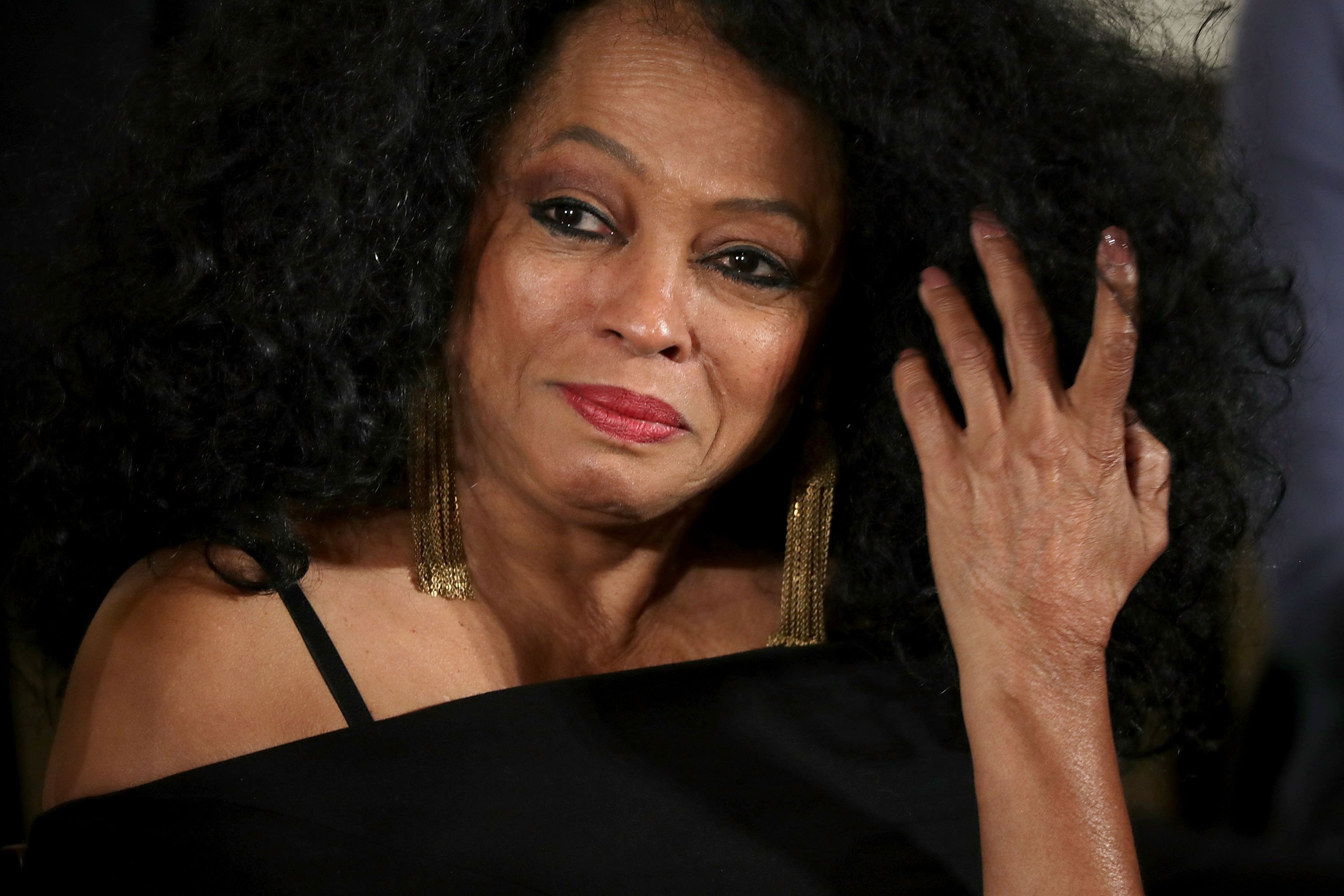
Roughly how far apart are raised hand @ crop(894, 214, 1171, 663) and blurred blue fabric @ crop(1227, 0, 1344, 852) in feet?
2.09

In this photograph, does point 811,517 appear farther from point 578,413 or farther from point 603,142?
point 603,142

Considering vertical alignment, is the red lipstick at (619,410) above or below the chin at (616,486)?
above

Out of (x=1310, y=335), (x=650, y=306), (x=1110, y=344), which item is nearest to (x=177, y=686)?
(x=650, y=306)

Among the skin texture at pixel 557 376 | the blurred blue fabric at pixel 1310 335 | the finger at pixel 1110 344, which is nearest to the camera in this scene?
the finger at pixel 1110 344

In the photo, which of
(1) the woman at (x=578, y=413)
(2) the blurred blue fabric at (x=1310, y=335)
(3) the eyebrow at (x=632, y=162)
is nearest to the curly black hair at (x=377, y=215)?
(1) the woman at (x=578, y=413)

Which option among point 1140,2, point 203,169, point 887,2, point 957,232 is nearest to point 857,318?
point 957,232

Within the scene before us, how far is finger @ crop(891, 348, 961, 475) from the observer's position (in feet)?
4.16

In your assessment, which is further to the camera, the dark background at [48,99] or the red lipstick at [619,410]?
the dark background at [48,99]

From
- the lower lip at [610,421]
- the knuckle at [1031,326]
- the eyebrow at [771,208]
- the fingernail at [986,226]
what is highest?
the fingernail at [986,226]

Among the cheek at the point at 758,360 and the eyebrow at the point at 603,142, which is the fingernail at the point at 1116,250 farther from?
the eyebrow at the point at 603,142

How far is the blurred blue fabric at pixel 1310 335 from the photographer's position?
176cm

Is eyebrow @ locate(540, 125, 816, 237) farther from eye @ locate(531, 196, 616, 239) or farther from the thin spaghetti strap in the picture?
the thin spaghetti strap

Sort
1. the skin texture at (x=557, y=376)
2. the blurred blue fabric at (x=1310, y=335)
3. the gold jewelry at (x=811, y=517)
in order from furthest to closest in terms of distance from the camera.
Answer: the blurred blue fabric at (x=1310, y=335) → the gold jewelry at (x=811, y=517) → the skin texture at (x=557, y=376)

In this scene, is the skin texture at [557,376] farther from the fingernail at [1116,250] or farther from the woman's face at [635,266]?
the fingernail at [1116,250]
